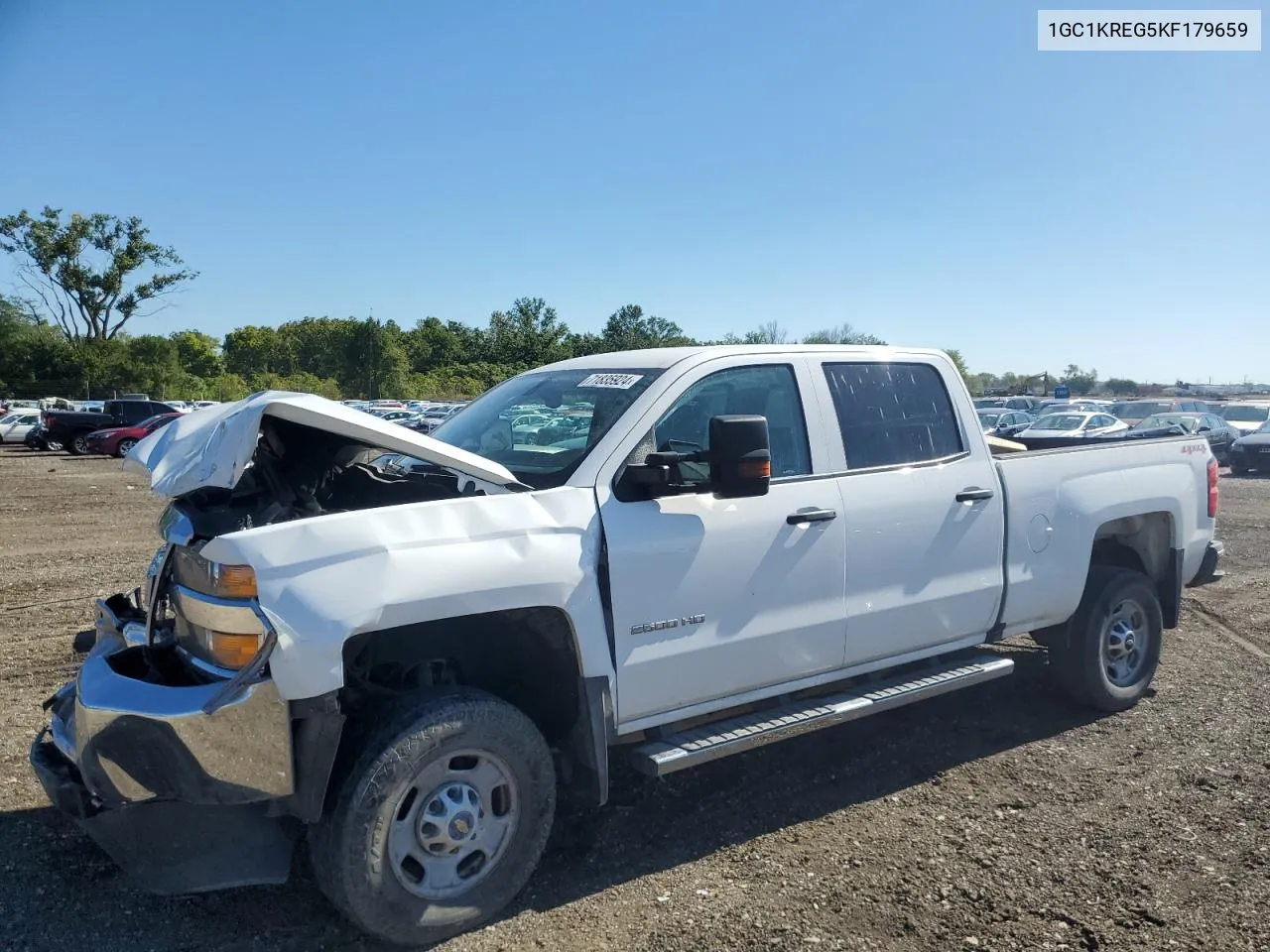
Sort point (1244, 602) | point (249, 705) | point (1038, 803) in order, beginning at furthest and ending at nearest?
point (1244, 602), point (1038, 803), point (249, 705)

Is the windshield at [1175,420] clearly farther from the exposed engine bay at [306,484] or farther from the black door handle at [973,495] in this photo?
the exposed engine bay at [306,484]

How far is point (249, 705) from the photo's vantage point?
288 cm

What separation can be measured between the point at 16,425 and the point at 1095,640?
118 ft

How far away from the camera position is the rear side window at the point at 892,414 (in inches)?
176

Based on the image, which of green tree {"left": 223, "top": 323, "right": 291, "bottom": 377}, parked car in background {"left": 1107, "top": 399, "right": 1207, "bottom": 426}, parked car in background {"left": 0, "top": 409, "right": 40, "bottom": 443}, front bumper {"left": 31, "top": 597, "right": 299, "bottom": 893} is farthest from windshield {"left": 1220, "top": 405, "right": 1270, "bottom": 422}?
green tree {"left": 223, "top": 323, "right": 291, "bottom": 377}

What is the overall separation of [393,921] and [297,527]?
1.34m

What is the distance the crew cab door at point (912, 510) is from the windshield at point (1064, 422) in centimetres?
2242

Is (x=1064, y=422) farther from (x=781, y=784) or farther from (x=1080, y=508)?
(x=781, y=784)

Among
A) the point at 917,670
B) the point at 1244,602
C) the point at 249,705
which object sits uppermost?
the point at 249,705

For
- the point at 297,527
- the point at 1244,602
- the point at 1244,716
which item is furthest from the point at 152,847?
the point at 1244,602

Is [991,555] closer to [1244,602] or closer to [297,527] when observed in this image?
[297,527]

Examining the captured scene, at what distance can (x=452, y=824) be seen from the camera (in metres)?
3.26

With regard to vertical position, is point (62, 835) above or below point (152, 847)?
below

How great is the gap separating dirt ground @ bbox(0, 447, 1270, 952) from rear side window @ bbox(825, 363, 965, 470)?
5.23 ft
